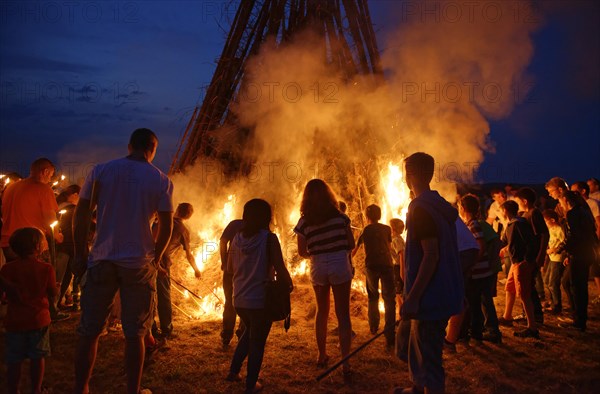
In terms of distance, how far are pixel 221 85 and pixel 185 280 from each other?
3.59 meters

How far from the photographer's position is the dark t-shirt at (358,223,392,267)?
5.25m

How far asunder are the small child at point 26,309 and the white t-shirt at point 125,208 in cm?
59

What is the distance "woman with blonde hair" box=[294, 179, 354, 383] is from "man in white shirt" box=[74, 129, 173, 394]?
137 cm

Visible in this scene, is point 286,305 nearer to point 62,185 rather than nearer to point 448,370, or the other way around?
point 448,370

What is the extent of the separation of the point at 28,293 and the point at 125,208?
1.04 metres

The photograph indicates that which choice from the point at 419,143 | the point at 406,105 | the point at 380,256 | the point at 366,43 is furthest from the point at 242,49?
the point at 380,256

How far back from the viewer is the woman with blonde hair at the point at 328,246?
4102mm

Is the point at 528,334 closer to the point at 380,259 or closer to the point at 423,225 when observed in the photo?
the point at 380,259

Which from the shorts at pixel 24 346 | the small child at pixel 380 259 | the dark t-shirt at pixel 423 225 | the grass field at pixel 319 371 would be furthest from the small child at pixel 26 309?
the small child at pixel 380 259

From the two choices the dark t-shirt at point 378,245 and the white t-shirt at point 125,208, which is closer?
the white t-shirt at point 125,208

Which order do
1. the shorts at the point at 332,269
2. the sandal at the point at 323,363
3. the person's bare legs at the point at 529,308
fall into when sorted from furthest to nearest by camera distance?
the person's bare legs at the point at 529,308, the sandal at the point at 323,363, the shorts at the point at 332,269

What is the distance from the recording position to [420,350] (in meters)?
2.99

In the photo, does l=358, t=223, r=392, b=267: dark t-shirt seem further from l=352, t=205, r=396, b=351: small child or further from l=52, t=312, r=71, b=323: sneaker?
l=52, t=312, r=71, b=323: sneaker

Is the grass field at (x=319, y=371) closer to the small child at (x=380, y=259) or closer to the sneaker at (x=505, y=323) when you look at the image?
the sneaker at (x=505, y=323)
